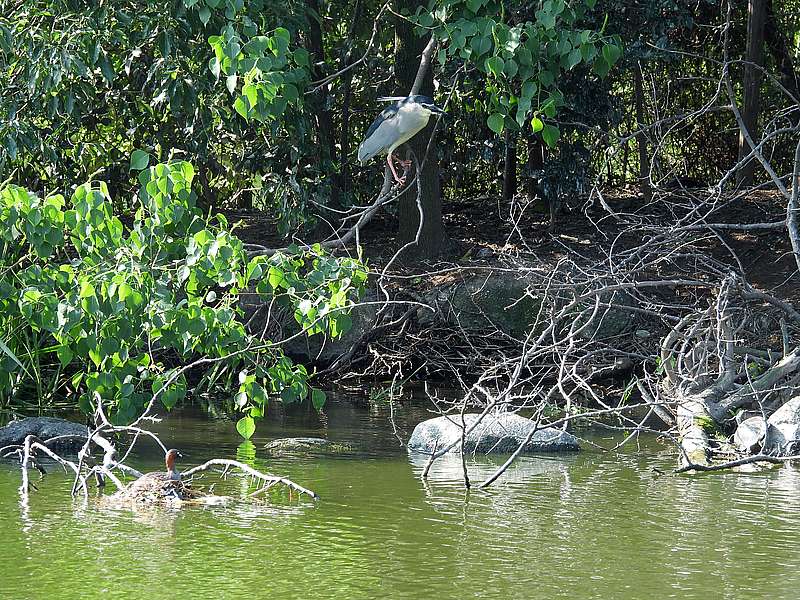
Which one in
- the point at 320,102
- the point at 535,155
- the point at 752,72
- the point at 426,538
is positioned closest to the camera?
the point at 426,538

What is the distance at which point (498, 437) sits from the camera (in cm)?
783

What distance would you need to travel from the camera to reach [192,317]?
6.66 m

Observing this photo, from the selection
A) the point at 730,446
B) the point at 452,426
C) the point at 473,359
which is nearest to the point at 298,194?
the point at 473,359

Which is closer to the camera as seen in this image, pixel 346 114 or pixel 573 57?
pixel 573 57

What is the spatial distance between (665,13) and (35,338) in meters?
6.82

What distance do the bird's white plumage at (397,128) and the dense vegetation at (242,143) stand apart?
49 centimetres

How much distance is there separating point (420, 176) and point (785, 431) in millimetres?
5426

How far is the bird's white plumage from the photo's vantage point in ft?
27.8

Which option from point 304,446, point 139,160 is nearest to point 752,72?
point 304,446

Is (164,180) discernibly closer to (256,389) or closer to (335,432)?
(256,389)

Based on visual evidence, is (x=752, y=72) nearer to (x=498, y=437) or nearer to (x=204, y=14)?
(x=498, y=437)

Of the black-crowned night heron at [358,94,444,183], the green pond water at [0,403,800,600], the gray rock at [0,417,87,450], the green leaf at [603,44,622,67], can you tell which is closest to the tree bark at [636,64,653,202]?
the black-crowned night heron at [358,94,444,183]

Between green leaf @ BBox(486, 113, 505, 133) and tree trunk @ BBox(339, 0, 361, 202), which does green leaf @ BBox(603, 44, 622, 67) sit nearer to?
green leaf @ BBox(486, 113, 505, 133)

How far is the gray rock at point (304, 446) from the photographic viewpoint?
774 centimetres
